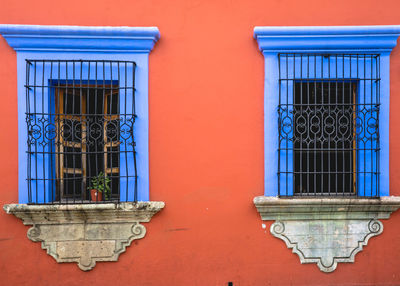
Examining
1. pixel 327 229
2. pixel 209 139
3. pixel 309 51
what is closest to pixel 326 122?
pixel 309 51

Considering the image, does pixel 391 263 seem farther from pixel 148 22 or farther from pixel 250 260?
pixel 148 22

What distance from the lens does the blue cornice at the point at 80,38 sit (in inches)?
137

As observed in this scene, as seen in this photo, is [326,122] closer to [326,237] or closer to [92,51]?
[326,237]

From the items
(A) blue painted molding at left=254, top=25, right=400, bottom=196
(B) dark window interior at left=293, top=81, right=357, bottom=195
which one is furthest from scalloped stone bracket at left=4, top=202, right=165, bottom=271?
(B) dark window interior at left=293, top=81, right=357, bottom=195

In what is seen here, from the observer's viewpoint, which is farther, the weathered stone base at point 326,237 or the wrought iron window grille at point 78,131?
the weathered stone base at point 326,237

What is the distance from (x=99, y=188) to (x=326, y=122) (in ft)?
8.54

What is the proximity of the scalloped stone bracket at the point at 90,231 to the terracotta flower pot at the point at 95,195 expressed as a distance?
0.17 meters

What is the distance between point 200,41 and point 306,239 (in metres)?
2.45

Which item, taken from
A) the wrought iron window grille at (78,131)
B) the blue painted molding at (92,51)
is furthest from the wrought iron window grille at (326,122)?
the wrought iron window grille at (78,131)

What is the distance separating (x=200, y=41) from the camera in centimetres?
364

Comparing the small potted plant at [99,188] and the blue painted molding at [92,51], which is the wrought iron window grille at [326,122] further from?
the small potted plant at [99,188]

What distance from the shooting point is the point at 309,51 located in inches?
144

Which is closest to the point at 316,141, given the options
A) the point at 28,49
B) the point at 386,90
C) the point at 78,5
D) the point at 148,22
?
the point at 386,90

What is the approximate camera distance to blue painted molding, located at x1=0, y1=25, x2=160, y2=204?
3.51 metres
